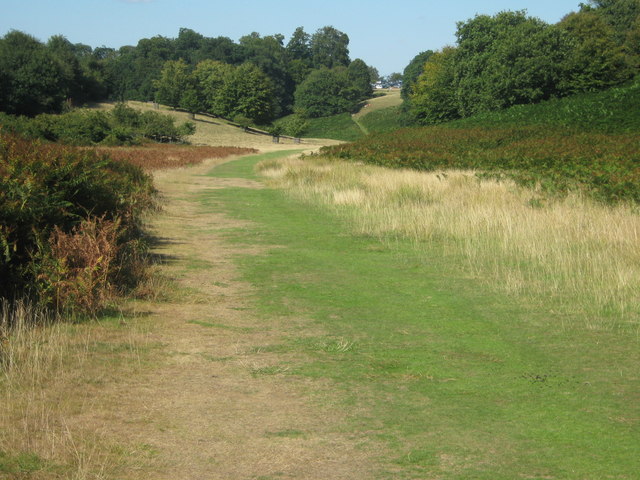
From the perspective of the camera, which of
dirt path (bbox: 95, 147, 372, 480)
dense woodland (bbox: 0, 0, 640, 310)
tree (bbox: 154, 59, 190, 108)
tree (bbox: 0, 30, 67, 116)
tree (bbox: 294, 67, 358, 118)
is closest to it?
dirt path (bbox: 95, 147, 372, 480)

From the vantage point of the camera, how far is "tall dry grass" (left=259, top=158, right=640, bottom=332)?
31.7 ft

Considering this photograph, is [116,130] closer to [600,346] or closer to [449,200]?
[449,200]

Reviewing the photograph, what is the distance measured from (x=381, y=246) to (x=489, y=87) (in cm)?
6549

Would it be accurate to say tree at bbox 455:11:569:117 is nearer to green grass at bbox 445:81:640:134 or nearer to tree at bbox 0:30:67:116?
green grass at bbox 445:81:640:134

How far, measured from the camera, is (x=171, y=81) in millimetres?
120500

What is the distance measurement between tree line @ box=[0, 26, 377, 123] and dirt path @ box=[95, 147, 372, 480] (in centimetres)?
7226

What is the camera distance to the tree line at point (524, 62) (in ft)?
222

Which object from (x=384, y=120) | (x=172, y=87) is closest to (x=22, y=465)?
(x=384, y=120)

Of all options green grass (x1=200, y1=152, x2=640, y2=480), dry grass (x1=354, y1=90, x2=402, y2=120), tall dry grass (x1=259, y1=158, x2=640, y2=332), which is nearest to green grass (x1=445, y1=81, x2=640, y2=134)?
tall dry grass (x1=259, y1=158, x2=640, y2=332)

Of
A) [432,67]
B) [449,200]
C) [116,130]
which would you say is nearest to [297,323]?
[449,200]

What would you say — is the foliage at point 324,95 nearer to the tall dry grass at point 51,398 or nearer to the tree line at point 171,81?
the tree line at point 171,81

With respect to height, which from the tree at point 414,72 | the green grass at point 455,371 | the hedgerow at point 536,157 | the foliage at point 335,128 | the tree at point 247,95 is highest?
the tree at point 414,72

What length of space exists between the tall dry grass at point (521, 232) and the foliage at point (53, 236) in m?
5.60

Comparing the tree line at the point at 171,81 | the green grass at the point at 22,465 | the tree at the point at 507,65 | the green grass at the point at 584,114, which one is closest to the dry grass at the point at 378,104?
the tree line at the point at 171,81
